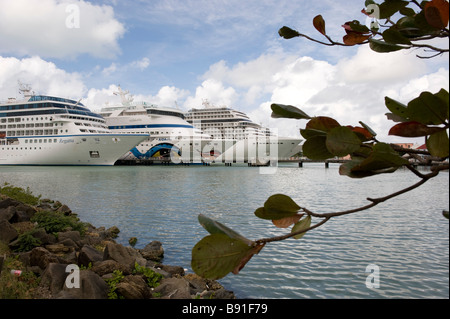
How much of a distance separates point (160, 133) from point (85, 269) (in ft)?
197

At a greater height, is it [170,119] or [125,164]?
[170,119]

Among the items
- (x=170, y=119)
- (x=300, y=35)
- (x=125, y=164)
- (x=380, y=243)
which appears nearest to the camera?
(x=300, y=35)

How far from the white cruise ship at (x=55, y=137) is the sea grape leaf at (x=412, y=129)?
4982 cm

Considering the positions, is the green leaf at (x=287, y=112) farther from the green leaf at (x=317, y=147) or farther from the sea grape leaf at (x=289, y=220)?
the sea grape leaf at (x=289, y=220)

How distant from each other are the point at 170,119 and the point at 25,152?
85.8 feet

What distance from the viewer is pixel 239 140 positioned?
Result: 6031cm

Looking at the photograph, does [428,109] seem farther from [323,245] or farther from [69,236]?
[323,245]

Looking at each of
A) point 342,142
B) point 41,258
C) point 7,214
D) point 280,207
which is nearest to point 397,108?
point 342,142

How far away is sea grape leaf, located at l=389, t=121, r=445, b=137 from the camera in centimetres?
A: 71

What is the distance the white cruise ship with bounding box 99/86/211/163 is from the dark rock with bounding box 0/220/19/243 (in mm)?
54020

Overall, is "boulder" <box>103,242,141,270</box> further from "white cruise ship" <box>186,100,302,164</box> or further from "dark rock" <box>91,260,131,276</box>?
"white cruise ship" <box>186,100,302,164</box>

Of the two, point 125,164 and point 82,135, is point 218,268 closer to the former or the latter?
point 82,135
